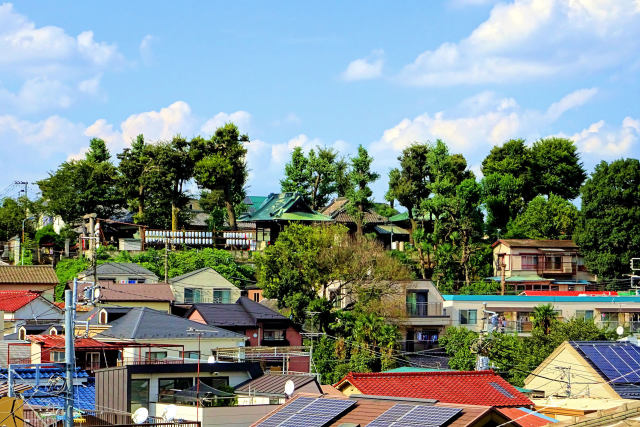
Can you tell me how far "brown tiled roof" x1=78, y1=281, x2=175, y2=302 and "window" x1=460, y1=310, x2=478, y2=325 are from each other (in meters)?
17.5

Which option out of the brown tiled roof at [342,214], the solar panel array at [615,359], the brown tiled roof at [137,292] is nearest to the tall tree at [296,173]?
the brown tiled roof at [342,214]

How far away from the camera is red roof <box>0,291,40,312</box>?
47.9 metres

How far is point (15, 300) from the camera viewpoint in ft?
161

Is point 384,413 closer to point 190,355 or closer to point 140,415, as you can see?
point 140,415

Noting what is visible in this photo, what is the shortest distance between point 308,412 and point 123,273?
42107mm

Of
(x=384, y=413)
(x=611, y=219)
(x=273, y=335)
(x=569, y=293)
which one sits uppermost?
(x=611, y=219)

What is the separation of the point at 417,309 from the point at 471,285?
759 cm

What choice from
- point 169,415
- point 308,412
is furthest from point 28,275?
point 308,412

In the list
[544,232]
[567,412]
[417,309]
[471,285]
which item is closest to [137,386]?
[567,412]

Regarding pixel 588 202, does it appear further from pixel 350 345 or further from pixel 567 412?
pixel 567 412

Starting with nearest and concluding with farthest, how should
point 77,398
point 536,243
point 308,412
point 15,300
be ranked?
point 308,412 < point 77,398 < point 15,300 < point 536,243

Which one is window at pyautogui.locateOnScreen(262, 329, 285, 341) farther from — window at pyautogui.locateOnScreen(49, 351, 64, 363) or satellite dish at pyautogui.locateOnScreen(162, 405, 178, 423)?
satellite dish at pyautogui.locateOnScreen(162, 405, 178, 423)

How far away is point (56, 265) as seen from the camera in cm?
6688

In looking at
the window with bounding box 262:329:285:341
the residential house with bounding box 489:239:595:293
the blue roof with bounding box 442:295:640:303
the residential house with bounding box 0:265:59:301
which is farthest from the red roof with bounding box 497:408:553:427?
the residential house with bounding box 489:239:595:293
